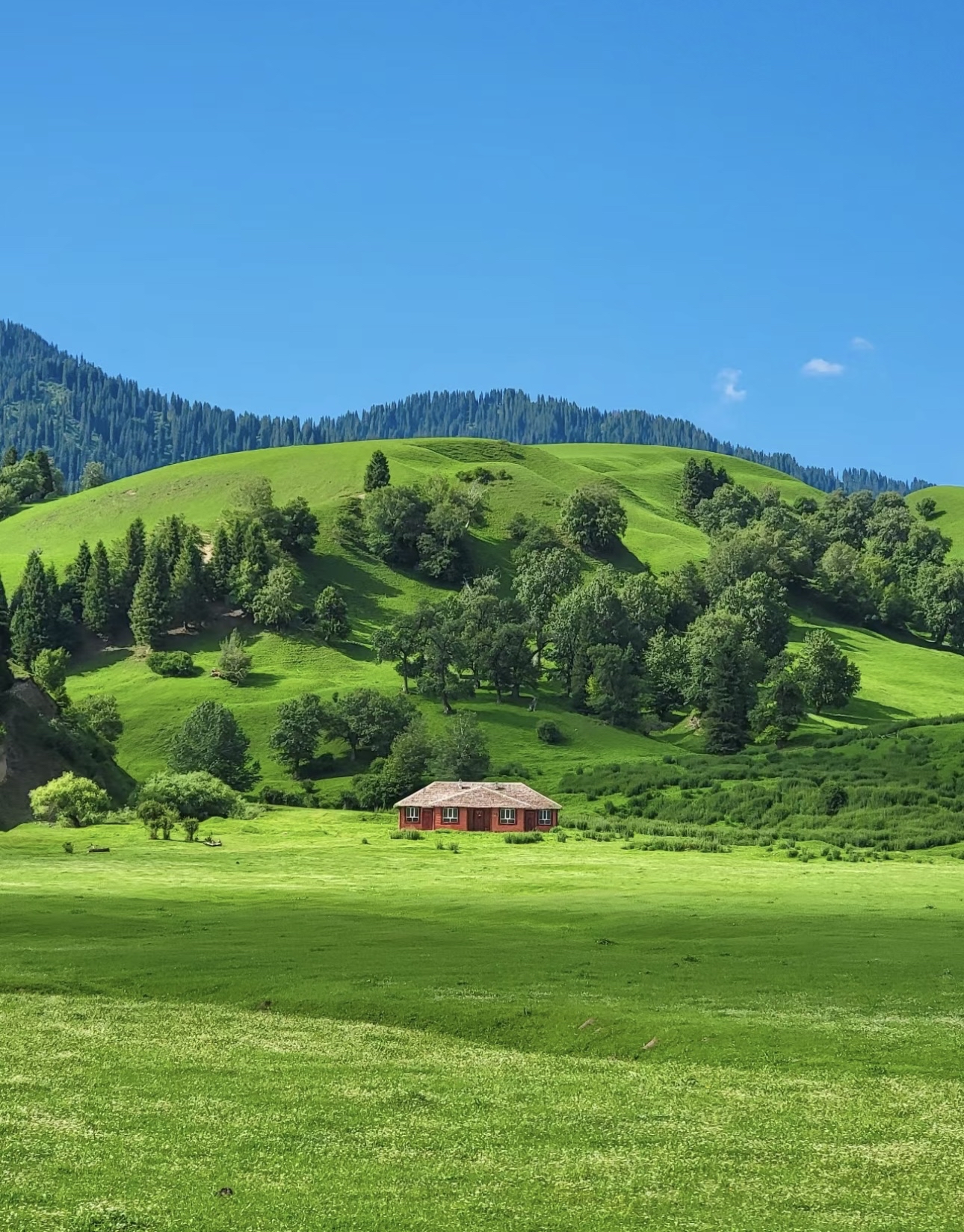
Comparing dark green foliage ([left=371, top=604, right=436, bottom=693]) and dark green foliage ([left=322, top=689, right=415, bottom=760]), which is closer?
dark green foliage ([left=322, top=689, right=415, bottom=760])

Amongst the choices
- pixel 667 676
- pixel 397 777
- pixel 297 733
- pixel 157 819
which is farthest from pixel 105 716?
pixel 667 676

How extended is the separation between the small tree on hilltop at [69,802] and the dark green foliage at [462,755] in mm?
46061

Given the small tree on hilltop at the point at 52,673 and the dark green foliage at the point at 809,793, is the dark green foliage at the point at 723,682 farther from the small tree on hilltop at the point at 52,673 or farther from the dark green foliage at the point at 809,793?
the small tree on hilltop at the point at 52,673

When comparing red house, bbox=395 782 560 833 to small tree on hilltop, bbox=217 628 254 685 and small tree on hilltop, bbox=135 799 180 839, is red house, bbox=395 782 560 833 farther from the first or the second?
small tree on hilltop, bbox=217 628 254 685

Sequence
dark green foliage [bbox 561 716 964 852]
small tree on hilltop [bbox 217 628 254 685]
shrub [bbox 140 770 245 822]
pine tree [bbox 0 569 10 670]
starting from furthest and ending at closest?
small tree on hilltop [bbox 217 628 254 685], pine tree [bbox 0 569 10 670], shrub [bbox 140 770 245 822], dark green foliage [bbox 561 716 964 852]

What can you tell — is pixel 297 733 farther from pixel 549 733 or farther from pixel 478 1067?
pixel 478 1067

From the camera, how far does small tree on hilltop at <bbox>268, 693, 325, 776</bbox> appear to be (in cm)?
16338

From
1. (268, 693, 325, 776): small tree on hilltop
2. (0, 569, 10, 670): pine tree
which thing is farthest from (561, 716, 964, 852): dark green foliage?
(0, 569, 10, 670): pine tree

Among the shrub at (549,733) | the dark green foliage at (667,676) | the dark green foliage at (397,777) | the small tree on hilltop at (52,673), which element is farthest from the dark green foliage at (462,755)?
the small tree on hilltop at (52,673)

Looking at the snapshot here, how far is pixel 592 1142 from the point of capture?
22062mm

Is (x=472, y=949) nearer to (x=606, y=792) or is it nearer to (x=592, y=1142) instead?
(x=592, y=1142)

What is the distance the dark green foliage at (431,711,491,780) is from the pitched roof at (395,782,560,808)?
65.6ft

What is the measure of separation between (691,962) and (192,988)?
16817 millimetres

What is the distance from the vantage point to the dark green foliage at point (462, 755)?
15425 centimetres
